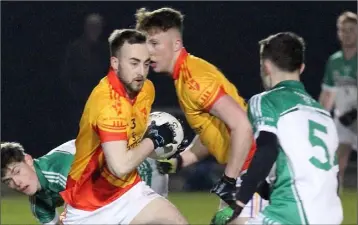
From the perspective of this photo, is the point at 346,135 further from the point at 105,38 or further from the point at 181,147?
the point at 181,147

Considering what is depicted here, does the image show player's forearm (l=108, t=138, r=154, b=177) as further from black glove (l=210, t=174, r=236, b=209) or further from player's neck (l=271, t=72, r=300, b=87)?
player's neck (l=271, t=72, r=300, b=87)

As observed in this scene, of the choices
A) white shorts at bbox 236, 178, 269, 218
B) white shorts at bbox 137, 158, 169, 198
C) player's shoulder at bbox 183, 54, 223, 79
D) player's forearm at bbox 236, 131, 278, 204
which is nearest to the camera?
player's forearm at bbox 236, 131, 278, 204

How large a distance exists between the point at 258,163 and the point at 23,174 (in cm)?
215

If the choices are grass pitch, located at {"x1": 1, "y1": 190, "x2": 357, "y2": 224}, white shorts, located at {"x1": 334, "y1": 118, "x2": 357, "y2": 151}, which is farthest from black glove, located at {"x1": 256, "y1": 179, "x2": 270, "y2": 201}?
white shorts, located at {"x1": 334, "y1": 118, "x2": 357, "y2": 151}

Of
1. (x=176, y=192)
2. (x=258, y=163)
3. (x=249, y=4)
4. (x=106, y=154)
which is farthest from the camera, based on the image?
(x=249, y=4)

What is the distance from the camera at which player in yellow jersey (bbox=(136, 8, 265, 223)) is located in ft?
21.7

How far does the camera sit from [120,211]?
670 centimetres

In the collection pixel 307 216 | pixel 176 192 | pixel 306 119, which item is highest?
pixel 306 119

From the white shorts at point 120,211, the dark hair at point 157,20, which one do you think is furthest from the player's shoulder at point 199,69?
the white shorts at point 120,211

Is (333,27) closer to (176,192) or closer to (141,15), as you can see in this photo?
(176,192)

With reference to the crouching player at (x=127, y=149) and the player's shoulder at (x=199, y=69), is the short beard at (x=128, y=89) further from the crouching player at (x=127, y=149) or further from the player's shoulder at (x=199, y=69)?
the player's shoulder at (x=199, y=69)

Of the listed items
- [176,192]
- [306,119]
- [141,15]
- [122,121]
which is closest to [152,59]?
[141,15]

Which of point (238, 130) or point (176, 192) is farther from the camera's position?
point (176, 192)

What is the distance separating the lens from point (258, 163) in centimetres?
557
